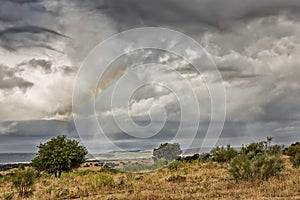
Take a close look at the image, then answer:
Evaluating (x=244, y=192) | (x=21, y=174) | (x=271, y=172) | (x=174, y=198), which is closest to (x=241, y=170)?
(x=271, y=172)

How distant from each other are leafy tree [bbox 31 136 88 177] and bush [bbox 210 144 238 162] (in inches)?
725

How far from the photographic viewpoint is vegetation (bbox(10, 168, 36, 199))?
23.4 metres

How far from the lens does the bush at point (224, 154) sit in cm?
4621

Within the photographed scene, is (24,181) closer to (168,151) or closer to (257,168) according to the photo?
(257,168)

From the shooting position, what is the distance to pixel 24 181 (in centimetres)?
2355

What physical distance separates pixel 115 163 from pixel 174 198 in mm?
32135

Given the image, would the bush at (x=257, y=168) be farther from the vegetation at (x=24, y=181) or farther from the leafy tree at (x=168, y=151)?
the leafy tree at (x=168, y=151)

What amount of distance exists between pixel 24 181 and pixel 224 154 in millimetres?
29489

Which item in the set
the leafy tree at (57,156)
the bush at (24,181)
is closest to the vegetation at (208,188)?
the bush at (24,181)

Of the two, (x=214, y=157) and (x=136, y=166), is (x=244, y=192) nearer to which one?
(x=136, y=166)

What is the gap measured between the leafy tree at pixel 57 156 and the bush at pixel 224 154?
18.4 meters

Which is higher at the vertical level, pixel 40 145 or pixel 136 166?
pixel 40 145

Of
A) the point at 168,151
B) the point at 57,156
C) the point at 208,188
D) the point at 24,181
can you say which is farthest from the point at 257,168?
the point at 168,151

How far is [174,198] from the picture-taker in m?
17.6
